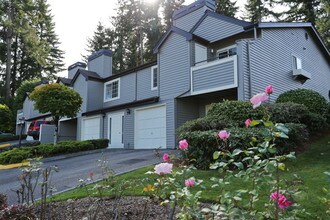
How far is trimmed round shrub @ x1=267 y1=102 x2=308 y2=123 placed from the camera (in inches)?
397

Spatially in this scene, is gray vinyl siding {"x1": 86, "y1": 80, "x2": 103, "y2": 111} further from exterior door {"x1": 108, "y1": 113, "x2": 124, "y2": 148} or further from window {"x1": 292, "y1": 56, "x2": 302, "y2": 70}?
Answer: window {"x1": 292, "y1": 56, "x2": 302, "y2": 70}

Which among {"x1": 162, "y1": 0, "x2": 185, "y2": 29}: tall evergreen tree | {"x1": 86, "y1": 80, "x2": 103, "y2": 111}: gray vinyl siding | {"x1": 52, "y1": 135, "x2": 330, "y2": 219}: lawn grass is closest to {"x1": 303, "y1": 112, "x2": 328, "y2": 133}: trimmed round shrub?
{"x1": 52, "y1": 135, "x2": 330, "y2": 219}: lawn grass

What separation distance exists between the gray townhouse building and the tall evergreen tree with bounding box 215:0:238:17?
1468cm

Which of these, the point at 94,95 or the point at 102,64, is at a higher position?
the point at 102,64

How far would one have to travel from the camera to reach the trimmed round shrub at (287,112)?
1008 cm

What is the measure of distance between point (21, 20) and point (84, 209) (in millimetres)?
34182

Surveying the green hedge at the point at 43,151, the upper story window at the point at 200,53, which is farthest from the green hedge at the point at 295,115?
the green hedge at the point at 43,151

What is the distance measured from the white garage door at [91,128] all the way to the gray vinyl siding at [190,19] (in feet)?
27.0

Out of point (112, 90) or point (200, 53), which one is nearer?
point (200, 53)

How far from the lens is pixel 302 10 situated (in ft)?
87.4

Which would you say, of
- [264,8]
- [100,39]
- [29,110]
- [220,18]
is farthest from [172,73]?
[100,39]

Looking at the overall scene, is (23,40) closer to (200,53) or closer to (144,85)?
(144,85)

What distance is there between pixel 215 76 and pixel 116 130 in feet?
26.7

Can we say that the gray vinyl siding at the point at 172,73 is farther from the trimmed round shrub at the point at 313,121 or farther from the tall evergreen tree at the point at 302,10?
the tall evergreen tree at the point at 302,10
